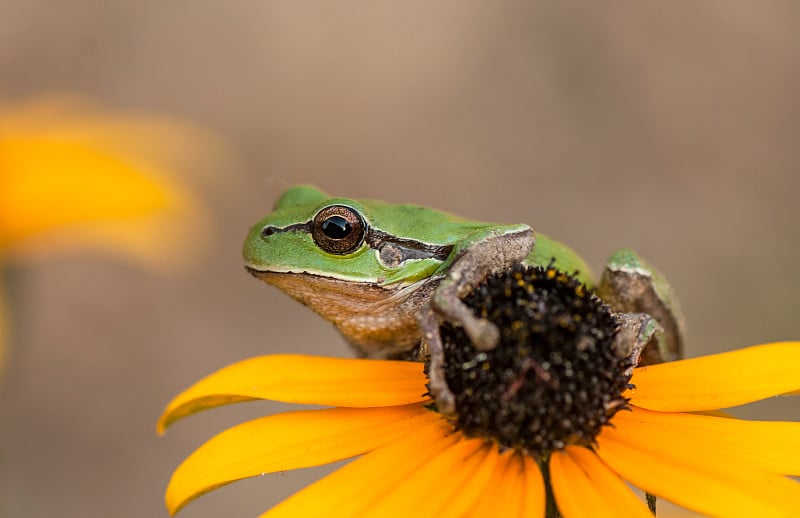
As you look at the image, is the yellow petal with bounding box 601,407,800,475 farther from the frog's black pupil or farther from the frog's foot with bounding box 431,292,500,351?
the frog's black pupil

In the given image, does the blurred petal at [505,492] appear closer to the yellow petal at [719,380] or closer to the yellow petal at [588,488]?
the yellow petal at [588,488]

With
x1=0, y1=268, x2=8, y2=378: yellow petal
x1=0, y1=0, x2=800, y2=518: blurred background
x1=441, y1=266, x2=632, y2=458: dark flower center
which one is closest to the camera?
x1=441, y1=266, x2=632, y2=458: dark flower center

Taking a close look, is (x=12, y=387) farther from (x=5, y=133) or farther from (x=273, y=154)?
(x=273, y=154)

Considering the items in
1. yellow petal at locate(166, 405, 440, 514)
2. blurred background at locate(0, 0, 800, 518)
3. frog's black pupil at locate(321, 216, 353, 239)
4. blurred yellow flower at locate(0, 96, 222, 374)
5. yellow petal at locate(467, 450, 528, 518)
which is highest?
blurred background at locate(0, 0, 800, 518)

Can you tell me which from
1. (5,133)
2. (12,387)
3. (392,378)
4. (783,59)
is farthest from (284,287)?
(783,59)

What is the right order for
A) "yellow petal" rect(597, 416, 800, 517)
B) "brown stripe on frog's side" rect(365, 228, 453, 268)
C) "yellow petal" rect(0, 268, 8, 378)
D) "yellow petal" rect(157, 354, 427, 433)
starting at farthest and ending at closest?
"yellow petal" rect(0, 268, 8, 378) → "brown stripe on frog's side" rect(365, 228, 453, 268) → "yellow petal" rect(157, 354, 427, 433) → "yellow petal" rect(597, 416, 800, 517)

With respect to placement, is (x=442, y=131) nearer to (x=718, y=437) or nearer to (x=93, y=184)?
(x=93, y=184)

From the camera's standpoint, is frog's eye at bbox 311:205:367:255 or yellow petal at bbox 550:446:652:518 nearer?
yellow petal at bbox 550:446:652:518

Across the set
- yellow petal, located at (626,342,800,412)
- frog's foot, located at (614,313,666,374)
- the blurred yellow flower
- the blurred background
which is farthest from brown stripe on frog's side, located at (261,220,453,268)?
the blurred background
